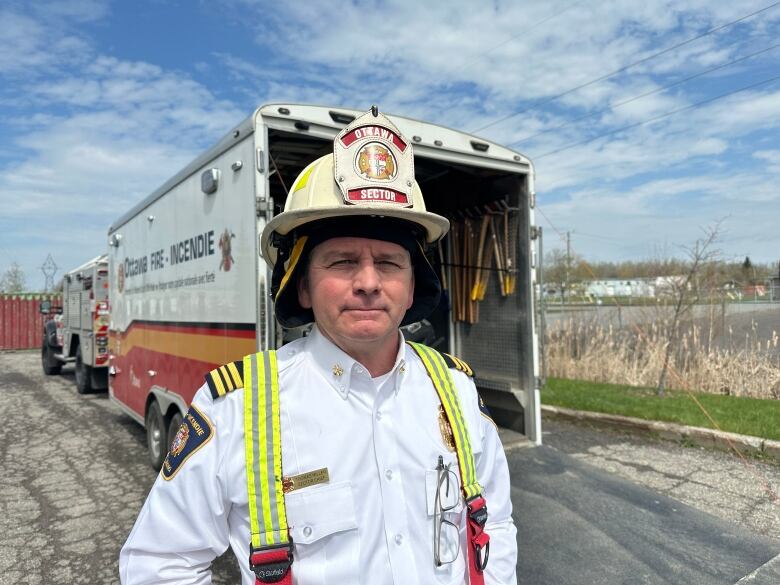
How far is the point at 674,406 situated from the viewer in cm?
684

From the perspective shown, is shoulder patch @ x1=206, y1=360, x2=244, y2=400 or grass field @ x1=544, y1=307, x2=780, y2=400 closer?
shoulder patch @ x1=206, y1=360, x2=244, y2=400

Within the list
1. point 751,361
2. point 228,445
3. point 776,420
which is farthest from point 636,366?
point 228,445

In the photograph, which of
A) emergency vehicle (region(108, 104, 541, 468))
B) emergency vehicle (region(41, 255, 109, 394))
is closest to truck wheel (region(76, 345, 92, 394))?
emergency vehicle (region(41, 255, 109, 394))

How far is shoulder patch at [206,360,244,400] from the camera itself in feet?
4.51

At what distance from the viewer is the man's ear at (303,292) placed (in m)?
1.54

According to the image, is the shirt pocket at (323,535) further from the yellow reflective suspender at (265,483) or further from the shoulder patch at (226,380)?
the shoulder patch at (226,380)

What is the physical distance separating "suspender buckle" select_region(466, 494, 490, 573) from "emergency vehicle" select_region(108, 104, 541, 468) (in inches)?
85.7

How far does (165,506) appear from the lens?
125cm

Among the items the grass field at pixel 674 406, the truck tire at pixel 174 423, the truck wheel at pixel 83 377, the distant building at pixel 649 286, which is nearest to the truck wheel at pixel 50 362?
the truck wheel at pixel 83 377

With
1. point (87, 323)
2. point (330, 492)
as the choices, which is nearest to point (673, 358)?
point (330, 492)

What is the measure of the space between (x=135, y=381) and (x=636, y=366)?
7416mm

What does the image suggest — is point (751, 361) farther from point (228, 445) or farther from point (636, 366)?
point (228, 445)

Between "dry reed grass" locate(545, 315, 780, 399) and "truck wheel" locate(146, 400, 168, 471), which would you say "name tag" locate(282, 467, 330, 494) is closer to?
"truck wheel" locate(146, 400, 168, 471)

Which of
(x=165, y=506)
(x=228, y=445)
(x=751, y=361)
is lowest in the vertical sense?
(x=751, y=361)
